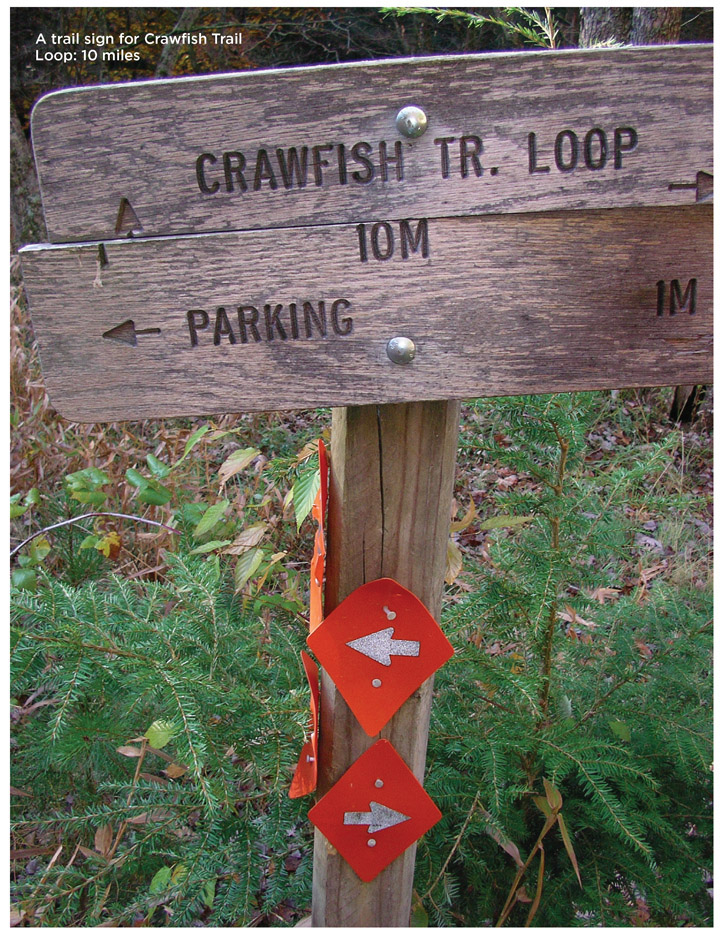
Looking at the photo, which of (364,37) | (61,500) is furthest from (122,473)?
(364,37)

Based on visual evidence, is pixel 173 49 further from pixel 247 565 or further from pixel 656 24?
pixel 247 565

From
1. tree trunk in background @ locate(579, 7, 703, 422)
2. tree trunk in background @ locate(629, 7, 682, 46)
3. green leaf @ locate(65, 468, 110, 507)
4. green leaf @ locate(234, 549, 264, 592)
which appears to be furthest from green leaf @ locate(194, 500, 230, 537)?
tree trunk in background @ locate(629, 7, 682, 46)

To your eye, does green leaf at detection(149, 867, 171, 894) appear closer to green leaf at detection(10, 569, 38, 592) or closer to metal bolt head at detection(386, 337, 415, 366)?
green leaf at detection(10, 569, 38, 592)

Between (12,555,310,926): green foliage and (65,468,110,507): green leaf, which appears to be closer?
(12,555,310,926): green foliage

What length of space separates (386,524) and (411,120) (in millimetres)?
610

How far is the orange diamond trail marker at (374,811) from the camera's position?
131 cm

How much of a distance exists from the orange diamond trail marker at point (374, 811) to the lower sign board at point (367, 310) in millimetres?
719

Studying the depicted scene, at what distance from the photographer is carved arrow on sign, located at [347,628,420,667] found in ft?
4.06

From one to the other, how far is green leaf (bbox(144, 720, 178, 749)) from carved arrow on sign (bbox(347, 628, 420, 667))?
343 millimetres

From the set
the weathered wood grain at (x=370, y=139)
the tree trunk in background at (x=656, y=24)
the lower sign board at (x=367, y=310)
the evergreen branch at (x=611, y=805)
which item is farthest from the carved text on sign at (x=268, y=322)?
the tree trunk in background at (x=656, y=24)

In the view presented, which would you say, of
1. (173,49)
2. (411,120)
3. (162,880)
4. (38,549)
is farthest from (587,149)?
(173,49)

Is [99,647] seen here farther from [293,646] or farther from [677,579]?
[677,579]

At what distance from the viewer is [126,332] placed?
938 millimetres

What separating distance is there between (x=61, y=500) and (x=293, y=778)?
2057 millimetres
